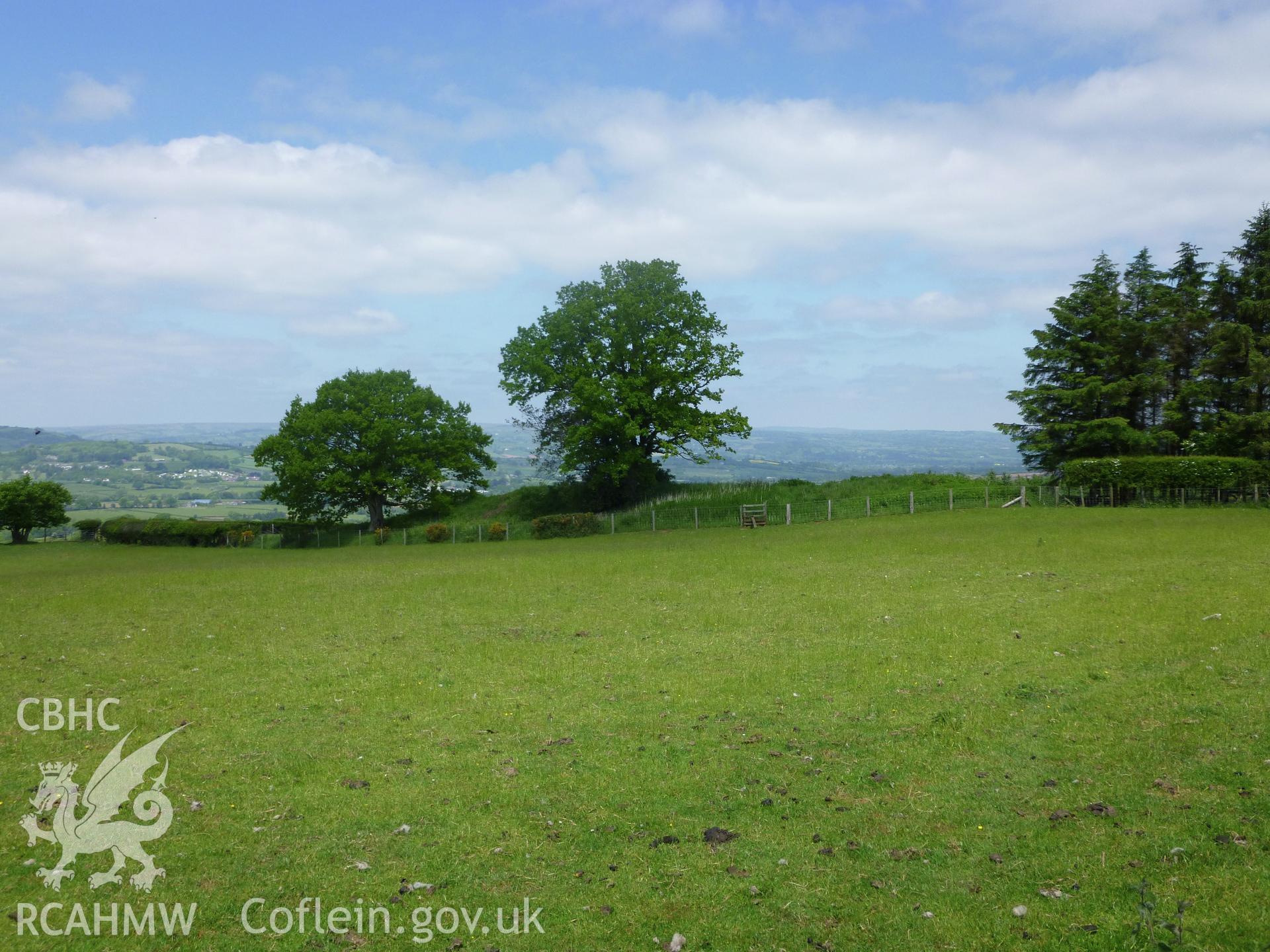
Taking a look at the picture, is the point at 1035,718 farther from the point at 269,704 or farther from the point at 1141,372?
the point at 1141,372

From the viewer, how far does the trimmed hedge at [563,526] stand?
5384cm

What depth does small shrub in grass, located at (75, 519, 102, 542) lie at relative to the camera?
76.2 metres

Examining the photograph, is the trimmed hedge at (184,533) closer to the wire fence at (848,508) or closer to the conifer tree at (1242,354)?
the wire fence at (848,508)

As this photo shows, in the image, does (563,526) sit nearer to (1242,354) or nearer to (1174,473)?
(1174,473)

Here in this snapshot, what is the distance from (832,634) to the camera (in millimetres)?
17562

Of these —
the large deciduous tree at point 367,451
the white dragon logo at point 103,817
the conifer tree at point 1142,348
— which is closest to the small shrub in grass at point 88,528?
the large deciduous tree at point 367,451

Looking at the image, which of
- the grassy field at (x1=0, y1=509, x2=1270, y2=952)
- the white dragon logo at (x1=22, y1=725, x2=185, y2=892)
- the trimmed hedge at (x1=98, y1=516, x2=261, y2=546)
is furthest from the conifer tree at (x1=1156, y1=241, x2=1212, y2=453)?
the trimmed hedge at (x1=98, y1=516, x2=261, y2=546)

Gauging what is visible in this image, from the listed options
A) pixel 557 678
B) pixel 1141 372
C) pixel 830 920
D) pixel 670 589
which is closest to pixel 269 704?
pixel 557 678

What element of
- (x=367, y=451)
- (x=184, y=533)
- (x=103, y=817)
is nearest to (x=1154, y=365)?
(x=367, y=451)

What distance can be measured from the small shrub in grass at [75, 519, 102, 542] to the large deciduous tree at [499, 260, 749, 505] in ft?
146

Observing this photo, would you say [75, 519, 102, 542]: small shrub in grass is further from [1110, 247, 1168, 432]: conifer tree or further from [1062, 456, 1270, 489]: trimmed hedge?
[1110, 247, 1168, 432]: conifer tree

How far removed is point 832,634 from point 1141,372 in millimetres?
55009

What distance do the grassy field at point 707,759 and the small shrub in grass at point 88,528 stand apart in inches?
2474

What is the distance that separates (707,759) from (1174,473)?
4609 centimetres
